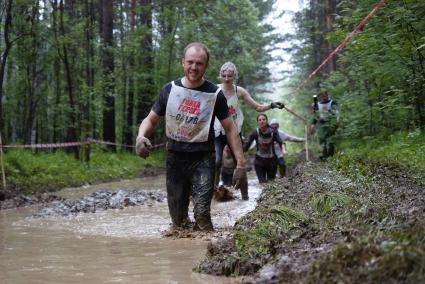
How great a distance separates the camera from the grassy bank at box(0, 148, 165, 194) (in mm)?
12137

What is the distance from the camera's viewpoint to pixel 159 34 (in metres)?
27.1

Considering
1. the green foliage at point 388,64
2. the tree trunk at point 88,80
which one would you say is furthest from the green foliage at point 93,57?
the green foliage at point 388,64

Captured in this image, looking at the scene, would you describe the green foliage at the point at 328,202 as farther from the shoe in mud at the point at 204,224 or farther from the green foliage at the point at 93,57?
the green foliage at the point at 93,57

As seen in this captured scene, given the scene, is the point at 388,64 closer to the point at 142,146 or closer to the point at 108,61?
the point at 142,146

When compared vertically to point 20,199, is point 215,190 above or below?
above

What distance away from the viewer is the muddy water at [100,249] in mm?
3613

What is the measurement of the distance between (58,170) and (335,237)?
12.0 metres

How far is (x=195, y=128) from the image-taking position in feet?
18.8

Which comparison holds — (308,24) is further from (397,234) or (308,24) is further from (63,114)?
(397,234)

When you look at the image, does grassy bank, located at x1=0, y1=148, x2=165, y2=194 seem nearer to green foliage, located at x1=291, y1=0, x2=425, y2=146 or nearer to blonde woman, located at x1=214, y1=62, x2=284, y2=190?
blonde woman, located at x1=214, y1=62, x2=284, y2=190

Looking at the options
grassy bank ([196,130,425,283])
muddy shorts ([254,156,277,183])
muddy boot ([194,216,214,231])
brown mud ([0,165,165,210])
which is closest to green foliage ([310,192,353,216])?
grassy bank ([196,130,425,283])

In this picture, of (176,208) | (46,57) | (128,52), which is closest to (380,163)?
(176,208)

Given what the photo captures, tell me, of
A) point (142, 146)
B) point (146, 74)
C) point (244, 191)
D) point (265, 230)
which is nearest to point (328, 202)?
point (265, 230)

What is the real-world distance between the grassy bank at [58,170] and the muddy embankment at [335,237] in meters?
7.54
